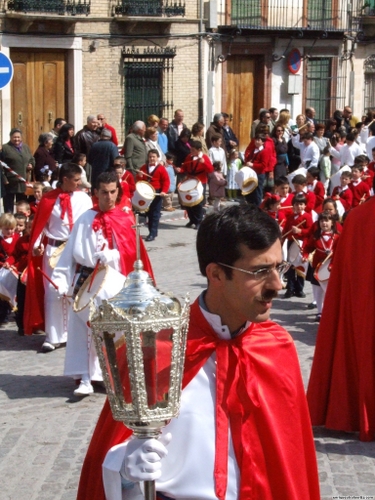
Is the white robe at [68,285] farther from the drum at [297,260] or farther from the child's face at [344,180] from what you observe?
the child's face at [344,180]

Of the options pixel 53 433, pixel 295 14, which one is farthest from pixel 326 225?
pixel 295 14

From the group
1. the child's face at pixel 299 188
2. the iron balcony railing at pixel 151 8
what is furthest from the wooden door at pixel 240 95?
the child's face at pixel 299 188

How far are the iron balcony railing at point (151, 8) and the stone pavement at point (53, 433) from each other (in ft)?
45.9

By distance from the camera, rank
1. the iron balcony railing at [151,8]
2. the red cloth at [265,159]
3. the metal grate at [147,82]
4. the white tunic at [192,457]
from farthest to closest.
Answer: the metal grate at [147,82]
the iron balcony railing at [151,8]
the red cloth at [265,159]
the white tunic at [192,457]

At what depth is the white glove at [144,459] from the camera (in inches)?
119

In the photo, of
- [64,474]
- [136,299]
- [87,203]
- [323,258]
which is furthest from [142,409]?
[323,258]

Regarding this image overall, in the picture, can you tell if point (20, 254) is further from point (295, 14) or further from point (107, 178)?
point (295, 14)

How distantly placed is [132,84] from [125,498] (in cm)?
2148

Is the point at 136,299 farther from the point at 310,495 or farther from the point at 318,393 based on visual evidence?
the point at 318,393

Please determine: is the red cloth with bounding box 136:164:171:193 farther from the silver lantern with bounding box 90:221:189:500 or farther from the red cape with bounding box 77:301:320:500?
the silver lantern with bounding box 90:221:189:500

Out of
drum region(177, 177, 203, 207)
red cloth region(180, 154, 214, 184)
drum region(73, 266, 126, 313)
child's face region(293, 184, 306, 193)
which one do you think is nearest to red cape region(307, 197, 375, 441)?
drum region(73, 266, 126, 313)

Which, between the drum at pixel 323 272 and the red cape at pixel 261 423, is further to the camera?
the drum at pixel 323 272

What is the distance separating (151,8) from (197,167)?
8.22 metres

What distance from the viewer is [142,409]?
3.00 m
